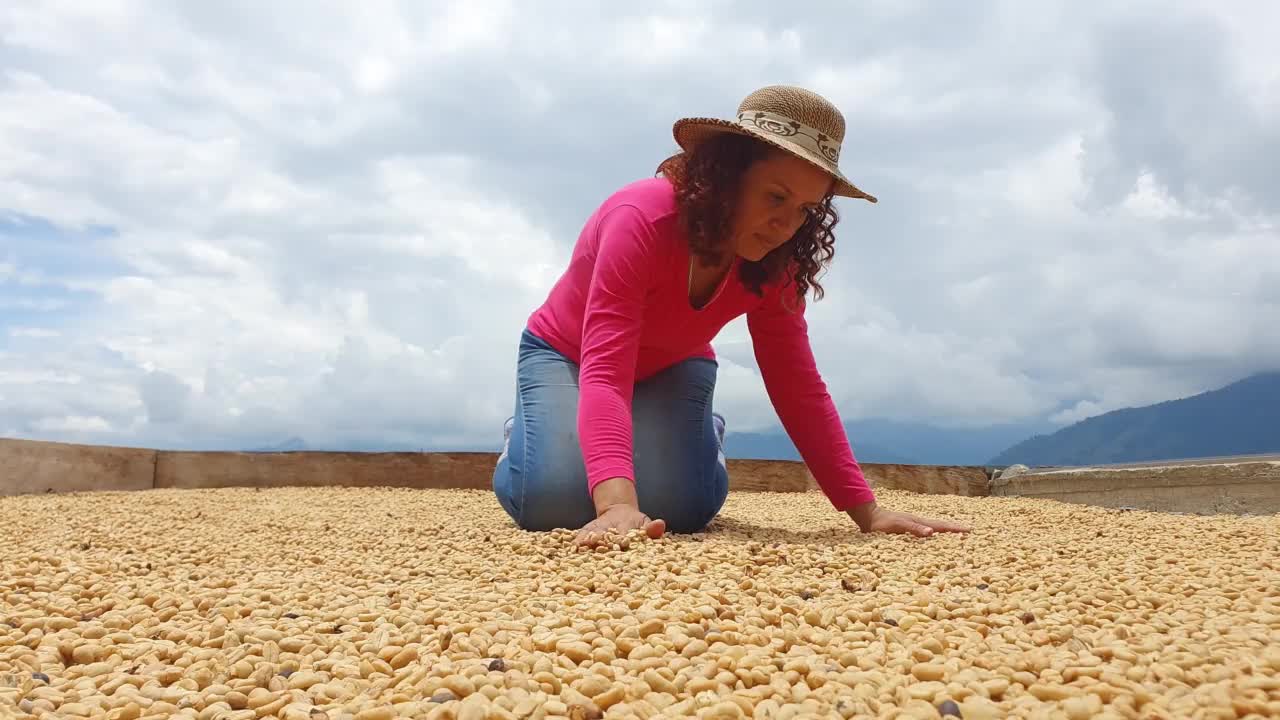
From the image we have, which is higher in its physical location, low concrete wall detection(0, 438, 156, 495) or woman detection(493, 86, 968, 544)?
woman detection(493, 86, 968, 544)

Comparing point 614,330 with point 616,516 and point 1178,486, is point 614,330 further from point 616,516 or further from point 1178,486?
point 1178,486

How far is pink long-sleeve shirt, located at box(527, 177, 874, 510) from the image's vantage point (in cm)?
236

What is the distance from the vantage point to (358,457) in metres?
5.82

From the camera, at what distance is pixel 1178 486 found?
4.41m

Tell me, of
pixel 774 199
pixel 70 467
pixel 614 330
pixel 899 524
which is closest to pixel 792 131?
pixel 774 199

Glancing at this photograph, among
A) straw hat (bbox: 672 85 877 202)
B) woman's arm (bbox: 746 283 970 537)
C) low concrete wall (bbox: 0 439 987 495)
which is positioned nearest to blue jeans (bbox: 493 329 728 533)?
woman's arm (bbox: 746 283 970 537)

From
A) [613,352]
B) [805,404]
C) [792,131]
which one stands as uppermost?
[792,131]

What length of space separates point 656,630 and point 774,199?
1.25 metres

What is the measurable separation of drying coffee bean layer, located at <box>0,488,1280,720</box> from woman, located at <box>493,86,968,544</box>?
0.29 metres

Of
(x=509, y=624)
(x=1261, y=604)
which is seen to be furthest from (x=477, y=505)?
(x=1261, y=604)

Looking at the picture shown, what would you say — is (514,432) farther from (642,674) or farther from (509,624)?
(642,674)

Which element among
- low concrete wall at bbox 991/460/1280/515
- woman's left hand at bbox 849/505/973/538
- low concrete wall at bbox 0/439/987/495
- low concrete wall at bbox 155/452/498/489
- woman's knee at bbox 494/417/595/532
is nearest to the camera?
woman's left hand at bbox 849/505/973/538

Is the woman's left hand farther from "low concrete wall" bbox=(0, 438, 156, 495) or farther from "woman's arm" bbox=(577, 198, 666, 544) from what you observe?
"low concrete wall" bbox=(0, 438, 156, 495)

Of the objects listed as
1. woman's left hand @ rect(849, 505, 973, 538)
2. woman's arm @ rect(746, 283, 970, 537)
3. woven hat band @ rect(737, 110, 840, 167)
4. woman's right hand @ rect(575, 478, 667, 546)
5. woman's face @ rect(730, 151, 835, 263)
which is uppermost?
woven hat band @ rect(737, 110, 840, 167)
